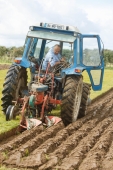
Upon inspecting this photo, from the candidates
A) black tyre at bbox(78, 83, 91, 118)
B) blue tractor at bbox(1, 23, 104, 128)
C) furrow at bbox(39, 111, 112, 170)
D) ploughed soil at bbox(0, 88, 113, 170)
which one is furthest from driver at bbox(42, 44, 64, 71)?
furrow at bbox(39, 111, 112, 170)

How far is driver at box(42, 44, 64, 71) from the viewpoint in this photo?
10.0m

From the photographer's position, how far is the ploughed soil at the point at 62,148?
5.89m

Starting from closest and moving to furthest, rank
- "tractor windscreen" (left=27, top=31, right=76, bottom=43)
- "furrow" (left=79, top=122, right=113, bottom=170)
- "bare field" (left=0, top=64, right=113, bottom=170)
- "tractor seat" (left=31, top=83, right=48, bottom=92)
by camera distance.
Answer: "furrow" (left=79, top=122, right=113, bottom=170) → "bare field" (left=0, top=64, right=113, bottom=170) → "tractor seat" (left=31, top=83, right=48, bottom=92) → "tractor windscreen" (left=27, top=31, right=76, bottom=43)

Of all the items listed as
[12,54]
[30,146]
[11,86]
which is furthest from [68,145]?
[12,54]

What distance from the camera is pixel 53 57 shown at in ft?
33.1

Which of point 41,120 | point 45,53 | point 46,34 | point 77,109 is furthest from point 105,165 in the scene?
point 45,53

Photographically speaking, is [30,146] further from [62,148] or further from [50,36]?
[50,36]

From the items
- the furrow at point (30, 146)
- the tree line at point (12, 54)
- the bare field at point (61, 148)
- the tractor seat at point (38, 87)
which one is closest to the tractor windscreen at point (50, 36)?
the tractor seat at point (38, 87)

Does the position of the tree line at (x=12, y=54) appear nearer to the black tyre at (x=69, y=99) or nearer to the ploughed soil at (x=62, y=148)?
the black tyre at (x=69, y=99)

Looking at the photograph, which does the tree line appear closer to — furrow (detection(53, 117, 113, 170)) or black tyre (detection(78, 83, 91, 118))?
black tyre (detection(78, 83, 91, 118))

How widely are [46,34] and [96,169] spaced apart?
198 inches

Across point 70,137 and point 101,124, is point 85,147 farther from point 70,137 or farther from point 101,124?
point 101,124

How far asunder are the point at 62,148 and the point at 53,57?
3.75 metres

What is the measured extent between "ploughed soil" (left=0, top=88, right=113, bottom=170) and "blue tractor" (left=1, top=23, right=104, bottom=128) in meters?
0.57
